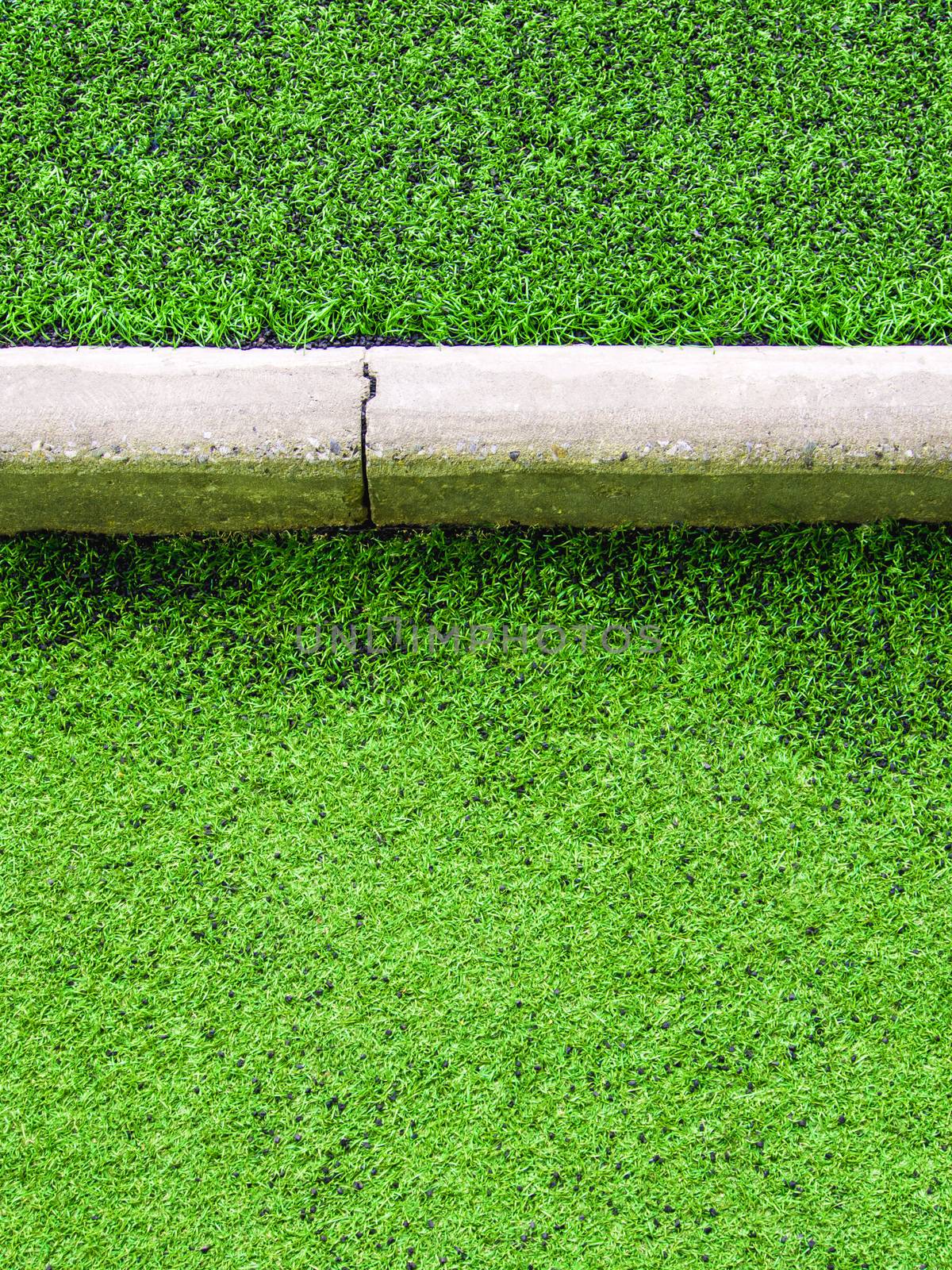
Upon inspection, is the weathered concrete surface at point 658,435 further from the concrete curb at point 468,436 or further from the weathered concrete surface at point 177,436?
the weathered concrete surface at point 177,436

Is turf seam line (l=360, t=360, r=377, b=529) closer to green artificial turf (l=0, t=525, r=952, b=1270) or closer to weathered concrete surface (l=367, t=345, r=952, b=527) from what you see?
weathered concrete surface (l=367, t=345, r=952, b=527)

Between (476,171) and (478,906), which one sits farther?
(476,171)

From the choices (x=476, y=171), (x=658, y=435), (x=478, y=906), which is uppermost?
(x=476, y=171)

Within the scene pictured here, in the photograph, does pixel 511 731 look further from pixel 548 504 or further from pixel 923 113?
pixel 923 113

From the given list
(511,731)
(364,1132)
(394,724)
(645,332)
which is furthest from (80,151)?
(364,1132)

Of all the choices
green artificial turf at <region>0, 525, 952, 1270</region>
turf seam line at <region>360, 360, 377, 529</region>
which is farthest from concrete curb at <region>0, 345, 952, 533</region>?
green artificial turf at <region>0, 525, 952, 1270</region>

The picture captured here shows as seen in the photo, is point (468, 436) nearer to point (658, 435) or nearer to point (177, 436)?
point (658, 435)

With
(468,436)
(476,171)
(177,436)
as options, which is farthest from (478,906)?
(476,171)

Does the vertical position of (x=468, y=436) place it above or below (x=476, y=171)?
below
